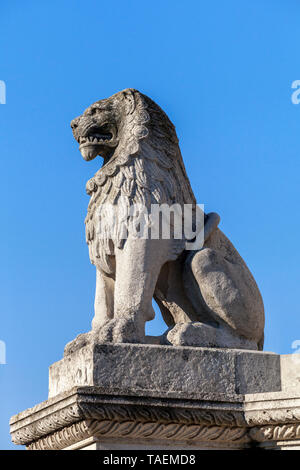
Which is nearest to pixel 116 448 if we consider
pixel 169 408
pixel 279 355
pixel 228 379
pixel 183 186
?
pixel 169 408

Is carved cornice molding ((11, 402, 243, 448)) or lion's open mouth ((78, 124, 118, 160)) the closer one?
carved cornice molding ((11, 402, 243, 448))

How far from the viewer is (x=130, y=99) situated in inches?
349

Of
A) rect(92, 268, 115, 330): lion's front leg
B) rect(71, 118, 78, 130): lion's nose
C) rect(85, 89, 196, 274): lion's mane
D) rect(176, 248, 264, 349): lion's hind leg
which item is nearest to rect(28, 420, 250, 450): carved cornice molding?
rect(176, 248, 264, 349): lion's hind leg

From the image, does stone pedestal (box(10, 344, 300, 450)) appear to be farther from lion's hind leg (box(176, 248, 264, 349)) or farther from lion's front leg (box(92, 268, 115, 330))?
lion's front leg (box(92, 268, 115, 330))

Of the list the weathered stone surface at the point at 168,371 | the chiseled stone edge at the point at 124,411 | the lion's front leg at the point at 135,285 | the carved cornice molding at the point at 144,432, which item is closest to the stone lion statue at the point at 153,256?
the lion's front leg at the point at 135,285

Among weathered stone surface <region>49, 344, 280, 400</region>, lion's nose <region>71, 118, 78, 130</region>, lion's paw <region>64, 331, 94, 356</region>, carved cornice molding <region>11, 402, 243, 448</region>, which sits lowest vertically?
A: carved cornice molding <region>11, 402, 243, 448</region>

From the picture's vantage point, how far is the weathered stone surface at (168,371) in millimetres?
7777

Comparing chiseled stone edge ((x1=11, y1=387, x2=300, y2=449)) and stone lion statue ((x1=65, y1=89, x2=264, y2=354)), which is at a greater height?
stone lion statue ((x1=65, y1=89, x2=264, y2=354))

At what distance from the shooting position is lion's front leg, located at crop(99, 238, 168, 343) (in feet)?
26.7

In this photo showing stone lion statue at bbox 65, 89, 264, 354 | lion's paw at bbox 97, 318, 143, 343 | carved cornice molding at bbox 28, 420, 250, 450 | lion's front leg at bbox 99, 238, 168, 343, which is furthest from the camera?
stone lion statue at bbox 65, 89, 264, 354

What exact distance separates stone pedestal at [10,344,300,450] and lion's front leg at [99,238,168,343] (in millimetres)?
273

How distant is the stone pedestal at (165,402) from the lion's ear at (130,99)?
2088 millimetres

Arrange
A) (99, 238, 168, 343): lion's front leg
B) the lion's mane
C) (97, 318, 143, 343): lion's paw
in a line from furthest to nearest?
the lion's mane, (99, 238, 168, 343): lion's front leg, (97, 318, 143, 343): lion's paw
